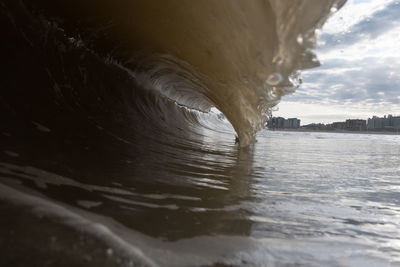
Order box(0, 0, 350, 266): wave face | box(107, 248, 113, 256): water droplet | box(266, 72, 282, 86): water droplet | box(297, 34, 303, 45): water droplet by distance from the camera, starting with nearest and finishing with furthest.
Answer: box(107, 248, 113, 256): water droplet < box(0, 0, 350, 266): wave face < box(297, 34, 303, 45): water droplet < box(266, 72, 282, 86): water droplet

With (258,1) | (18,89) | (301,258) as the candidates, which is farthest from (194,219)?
(18,89)

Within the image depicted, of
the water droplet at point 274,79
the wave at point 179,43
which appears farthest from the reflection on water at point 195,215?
the wave at point 179,43

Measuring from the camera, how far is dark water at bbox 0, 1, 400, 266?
0.97 meters

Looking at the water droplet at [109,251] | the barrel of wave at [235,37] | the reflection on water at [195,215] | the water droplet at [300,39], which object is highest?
the barrel of wave at [235,37]

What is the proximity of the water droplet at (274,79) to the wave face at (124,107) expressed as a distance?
1 centimetres

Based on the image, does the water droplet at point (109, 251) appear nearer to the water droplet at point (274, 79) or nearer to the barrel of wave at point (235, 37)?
the barrel of wave at point (235, 37)

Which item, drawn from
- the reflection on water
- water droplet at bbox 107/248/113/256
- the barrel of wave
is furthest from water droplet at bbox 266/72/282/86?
water droplet at bbox 107/248/113/256

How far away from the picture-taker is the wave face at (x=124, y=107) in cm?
111

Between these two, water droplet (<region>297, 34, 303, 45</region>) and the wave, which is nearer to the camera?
water droplet (<region>297, 34, 303, 45</region>)

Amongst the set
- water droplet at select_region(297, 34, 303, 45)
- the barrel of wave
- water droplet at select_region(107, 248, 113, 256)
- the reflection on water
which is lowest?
water droplet at select_region(107, 248, 113, 256)

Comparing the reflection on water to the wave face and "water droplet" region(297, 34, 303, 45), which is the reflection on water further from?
"water droplet" region(297, 34, 303, 45)

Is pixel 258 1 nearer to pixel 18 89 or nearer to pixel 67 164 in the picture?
pixel 67 164

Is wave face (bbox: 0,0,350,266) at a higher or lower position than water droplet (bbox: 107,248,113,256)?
higher

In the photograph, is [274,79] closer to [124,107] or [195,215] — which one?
[195,215]
